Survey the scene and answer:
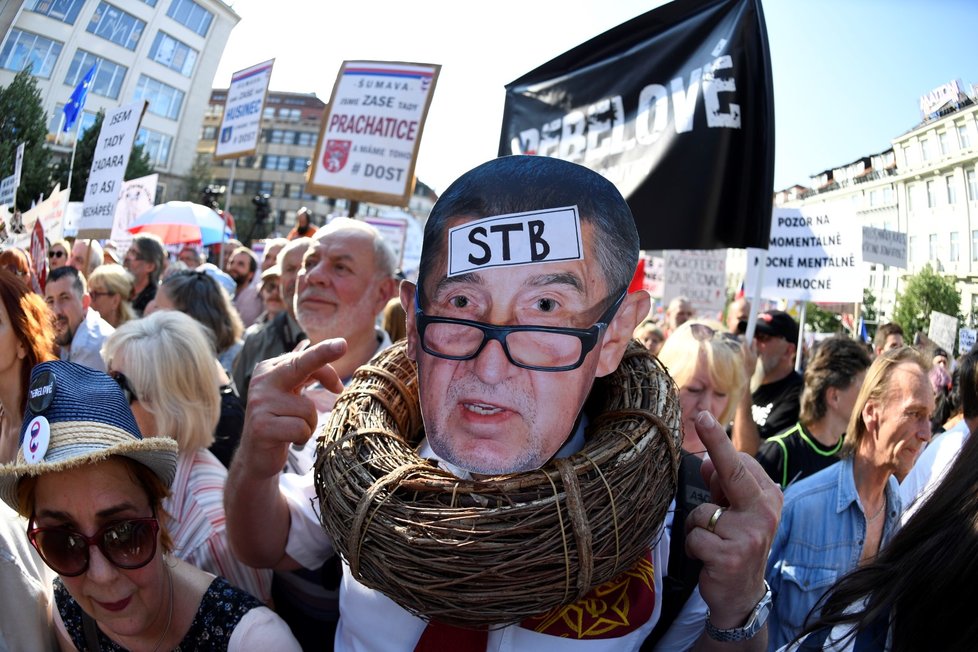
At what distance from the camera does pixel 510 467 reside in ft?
4.78

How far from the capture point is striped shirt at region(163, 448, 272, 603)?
2205mm

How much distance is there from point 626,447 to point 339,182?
4.79 m

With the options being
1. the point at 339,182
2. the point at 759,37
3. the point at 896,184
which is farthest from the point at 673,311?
the point at 759,37

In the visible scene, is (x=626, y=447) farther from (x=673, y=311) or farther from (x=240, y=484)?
(x=673, y=311)

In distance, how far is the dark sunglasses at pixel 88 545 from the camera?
1.68m

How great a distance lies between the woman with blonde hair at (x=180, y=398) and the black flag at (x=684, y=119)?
2.24m

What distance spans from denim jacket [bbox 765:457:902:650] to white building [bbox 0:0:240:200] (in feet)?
8.55

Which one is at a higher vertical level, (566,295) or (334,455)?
(566,295)

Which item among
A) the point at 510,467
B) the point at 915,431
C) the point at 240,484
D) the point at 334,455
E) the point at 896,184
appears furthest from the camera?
the point at 896,184

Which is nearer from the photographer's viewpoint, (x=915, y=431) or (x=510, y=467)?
(x=510, y=467)

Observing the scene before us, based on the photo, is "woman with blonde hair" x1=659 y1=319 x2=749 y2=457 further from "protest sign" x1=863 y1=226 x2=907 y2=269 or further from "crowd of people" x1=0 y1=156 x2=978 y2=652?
"protest sign" x1=863 y1=226 x2=907 y2=269

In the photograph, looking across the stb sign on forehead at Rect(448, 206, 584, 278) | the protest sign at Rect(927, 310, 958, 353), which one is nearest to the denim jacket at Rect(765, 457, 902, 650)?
the stb sign on forehead at Rect(448, 206, 584, 278)

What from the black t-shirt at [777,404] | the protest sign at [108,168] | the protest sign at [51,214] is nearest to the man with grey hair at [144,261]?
the protest sign at [108,168]

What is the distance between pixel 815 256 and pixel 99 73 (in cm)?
653
